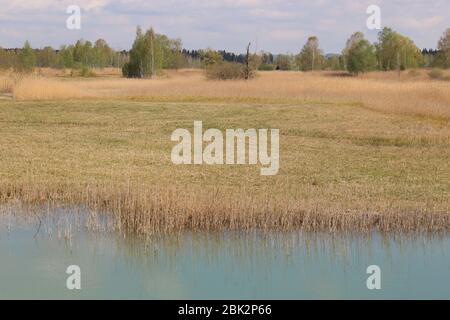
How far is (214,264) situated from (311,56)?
72.0 m

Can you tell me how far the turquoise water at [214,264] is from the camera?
23.6 feet

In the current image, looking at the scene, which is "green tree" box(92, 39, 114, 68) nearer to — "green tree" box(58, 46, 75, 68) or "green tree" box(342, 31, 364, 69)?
"green tree" box(58, 46, 75, 68)

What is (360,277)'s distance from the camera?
304 inches

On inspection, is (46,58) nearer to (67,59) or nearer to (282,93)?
(67,59)

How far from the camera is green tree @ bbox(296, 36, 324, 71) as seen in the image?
7806 cm

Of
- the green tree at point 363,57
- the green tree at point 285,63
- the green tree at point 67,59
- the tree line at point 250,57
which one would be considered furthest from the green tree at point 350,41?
the green tree at point 67,59

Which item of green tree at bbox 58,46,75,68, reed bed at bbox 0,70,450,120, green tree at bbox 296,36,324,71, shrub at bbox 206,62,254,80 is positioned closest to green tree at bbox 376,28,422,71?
green tree at bbox 296,36,324,71

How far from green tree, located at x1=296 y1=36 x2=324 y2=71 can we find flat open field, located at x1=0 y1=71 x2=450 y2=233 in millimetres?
49542

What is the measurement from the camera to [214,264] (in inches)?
321

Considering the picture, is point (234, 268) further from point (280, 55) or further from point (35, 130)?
point (280, 55)

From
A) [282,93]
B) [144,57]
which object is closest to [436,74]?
[144,57]

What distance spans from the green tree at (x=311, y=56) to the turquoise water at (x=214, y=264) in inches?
2756
